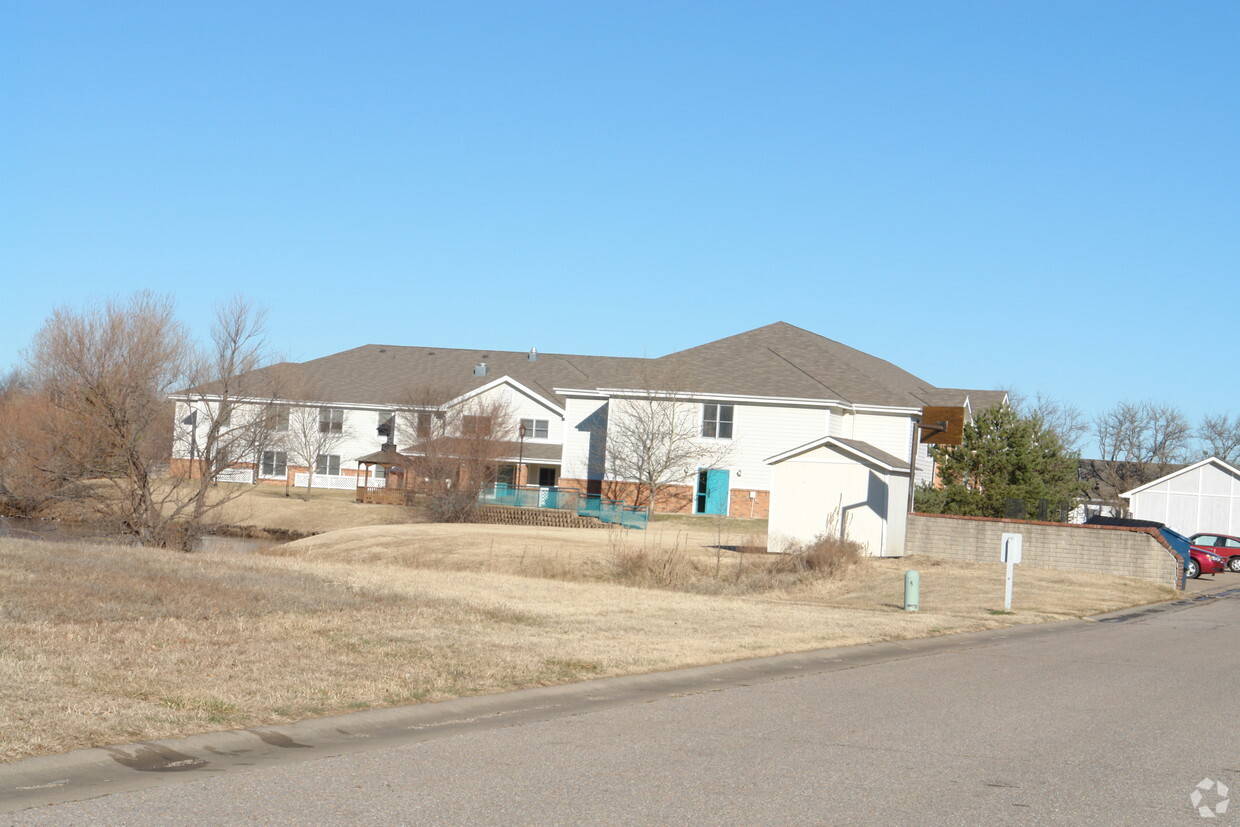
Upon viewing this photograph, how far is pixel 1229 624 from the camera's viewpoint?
22078 mm

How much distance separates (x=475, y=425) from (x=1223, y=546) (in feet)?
101

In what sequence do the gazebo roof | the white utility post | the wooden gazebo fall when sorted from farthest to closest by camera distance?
the gazebo roof < the wooden gazebo < the white utility post

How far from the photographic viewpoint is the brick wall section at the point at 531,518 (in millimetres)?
45594

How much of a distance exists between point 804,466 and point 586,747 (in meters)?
26.3

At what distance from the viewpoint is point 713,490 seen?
52.4 metres

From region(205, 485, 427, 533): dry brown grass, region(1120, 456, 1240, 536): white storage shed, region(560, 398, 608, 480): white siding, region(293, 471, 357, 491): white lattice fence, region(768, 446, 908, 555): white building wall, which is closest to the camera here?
region(768, 446, 908, 555): white building wall

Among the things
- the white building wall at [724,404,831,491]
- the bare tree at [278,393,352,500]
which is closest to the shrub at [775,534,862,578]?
the white building wall at [724,404,831,491]

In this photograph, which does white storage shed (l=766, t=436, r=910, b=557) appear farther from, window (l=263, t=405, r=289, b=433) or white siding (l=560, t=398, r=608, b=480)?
white siding (l=560, t=398, r=608, b=480)

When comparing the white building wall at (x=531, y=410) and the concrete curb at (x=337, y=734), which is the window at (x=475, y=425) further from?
the concrete curb at (x=337, y=734)

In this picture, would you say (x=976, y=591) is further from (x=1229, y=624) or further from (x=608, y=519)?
(x=608, y=519)

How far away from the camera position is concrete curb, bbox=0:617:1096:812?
7012mm

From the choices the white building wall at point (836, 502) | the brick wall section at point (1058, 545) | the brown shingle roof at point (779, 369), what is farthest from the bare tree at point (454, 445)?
the brick wall section at point (1058, 545)

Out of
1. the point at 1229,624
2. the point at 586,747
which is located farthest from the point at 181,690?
the point at 1229,624

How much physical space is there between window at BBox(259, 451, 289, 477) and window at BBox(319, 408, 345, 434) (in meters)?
2.59
